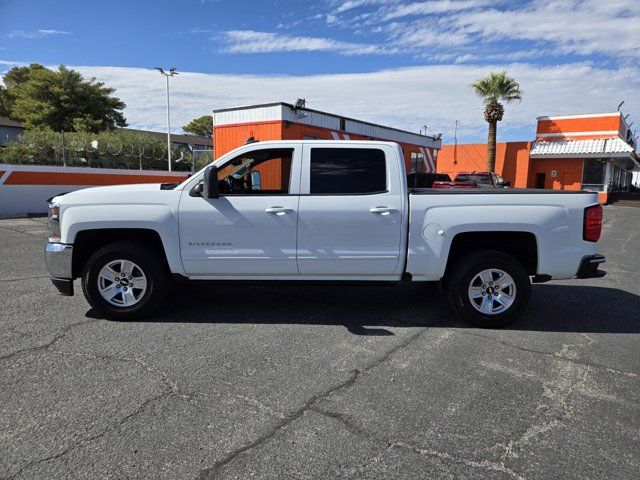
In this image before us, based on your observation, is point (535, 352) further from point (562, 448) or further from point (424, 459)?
point (424, 459)

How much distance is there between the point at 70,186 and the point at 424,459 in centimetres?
1763

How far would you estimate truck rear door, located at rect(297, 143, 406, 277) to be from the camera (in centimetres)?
477

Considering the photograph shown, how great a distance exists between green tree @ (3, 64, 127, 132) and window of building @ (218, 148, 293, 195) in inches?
1439

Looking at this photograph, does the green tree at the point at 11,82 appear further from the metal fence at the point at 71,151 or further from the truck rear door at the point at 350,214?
the truck rear door at the point at 350,214

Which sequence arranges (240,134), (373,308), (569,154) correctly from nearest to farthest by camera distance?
(373,308)
(240,134)
(569,154)

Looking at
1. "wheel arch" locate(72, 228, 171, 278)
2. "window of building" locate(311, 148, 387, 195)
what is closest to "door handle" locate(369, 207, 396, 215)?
"window of building" locate(311, 148, 387, 195)

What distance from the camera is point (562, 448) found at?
2.80 meters

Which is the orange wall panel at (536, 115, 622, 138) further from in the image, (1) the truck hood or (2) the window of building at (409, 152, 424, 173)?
(1) the truck hood

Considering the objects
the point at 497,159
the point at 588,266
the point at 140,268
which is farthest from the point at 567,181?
the point at 140,268

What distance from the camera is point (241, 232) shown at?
4.77 meters

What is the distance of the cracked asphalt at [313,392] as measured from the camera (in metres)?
2.64

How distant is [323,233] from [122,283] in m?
2.19

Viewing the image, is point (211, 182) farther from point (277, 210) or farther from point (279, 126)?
point (279, 126)

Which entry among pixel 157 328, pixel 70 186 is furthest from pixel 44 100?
pixel 157 328
